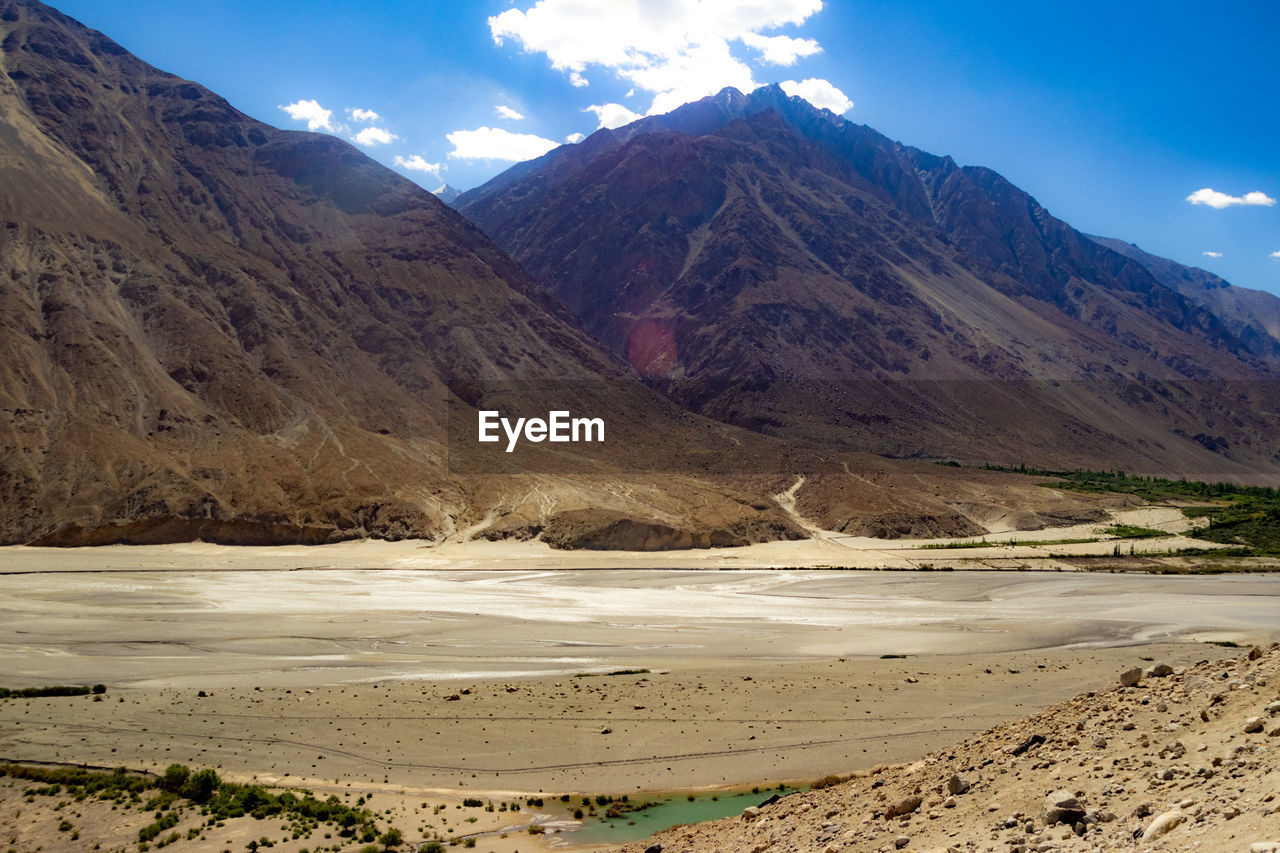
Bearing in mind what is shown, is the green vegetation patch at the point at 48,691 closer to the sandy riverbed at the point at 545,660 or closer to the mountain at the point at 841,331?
the sandy riverbed at the point at 545,660

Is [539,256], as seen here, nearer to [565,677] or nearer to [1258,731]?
[565,677]

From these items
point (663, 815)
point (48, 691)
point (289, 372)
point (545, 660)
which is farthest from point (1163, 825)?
point (289, 372)

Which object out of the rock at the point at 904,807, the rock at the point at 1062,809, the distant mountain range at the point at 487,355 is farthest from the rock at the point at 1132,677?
the distant mountain range at the point at 487,355

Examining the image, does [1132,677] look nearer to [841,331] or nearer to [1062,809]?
[1062,809]

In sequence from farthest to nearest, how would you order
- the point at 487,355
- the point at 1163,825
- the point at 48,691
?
the point at 487,355, the point at 48,691, the point at 1163,825

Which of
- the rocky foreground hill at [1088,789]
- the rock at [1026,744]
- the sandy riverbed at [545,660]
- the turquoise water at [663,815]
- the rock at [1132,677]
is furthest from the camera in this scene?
the sandy riverbed at [545,660]

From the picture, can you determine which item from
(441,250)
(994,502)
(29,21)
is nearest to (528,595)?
(994,502)

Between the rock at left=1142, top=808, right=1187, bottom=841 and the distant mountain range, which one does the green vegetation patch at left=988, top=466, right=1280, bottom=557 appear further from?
the rock at left=1142, top=808, right=1187, bottom=841
